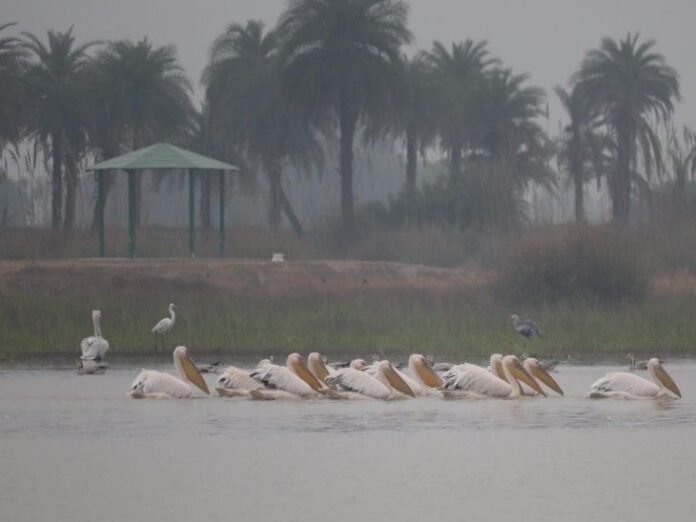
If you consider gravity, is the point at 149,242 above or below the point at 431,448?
above

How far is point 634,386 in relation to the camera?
25609 mm

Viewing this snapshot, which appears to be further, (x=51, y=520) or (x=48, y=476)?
(x=48, y=476)

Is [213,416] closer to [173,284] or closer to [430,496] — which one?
[430,496]

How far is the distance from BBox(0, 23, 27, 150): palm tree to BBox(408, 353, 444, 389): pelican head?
28412 millimetres

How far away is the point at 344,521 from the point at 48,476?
365 cm

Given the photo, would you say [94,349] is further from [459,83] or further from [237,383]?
[459,83]

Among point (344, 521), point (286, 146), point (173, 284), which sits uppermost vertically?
point (286, 146)

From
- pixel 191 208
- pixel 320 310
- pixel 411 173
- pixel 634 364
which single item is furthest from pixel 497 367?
pixel 411 173

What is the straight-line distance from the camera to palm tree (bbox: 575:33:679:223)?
6066 centimetres

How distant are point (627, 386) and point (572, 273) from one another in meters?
13.7

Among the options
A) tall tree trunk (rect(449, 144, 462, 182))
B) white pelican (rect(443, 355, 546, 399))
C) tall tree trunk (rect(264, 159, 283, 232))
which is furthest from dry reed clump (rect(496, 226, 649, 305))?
tall tree trunk (rect(449, 144, 462, 182))

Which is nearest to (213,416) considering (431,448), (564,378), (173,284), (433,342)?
(431,448)

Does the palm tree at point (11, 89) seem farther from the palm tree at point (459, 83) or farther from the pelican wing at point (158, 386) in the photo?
the pelican wing at point (158, 386)

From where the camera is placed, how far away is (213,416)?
24.0 meters
